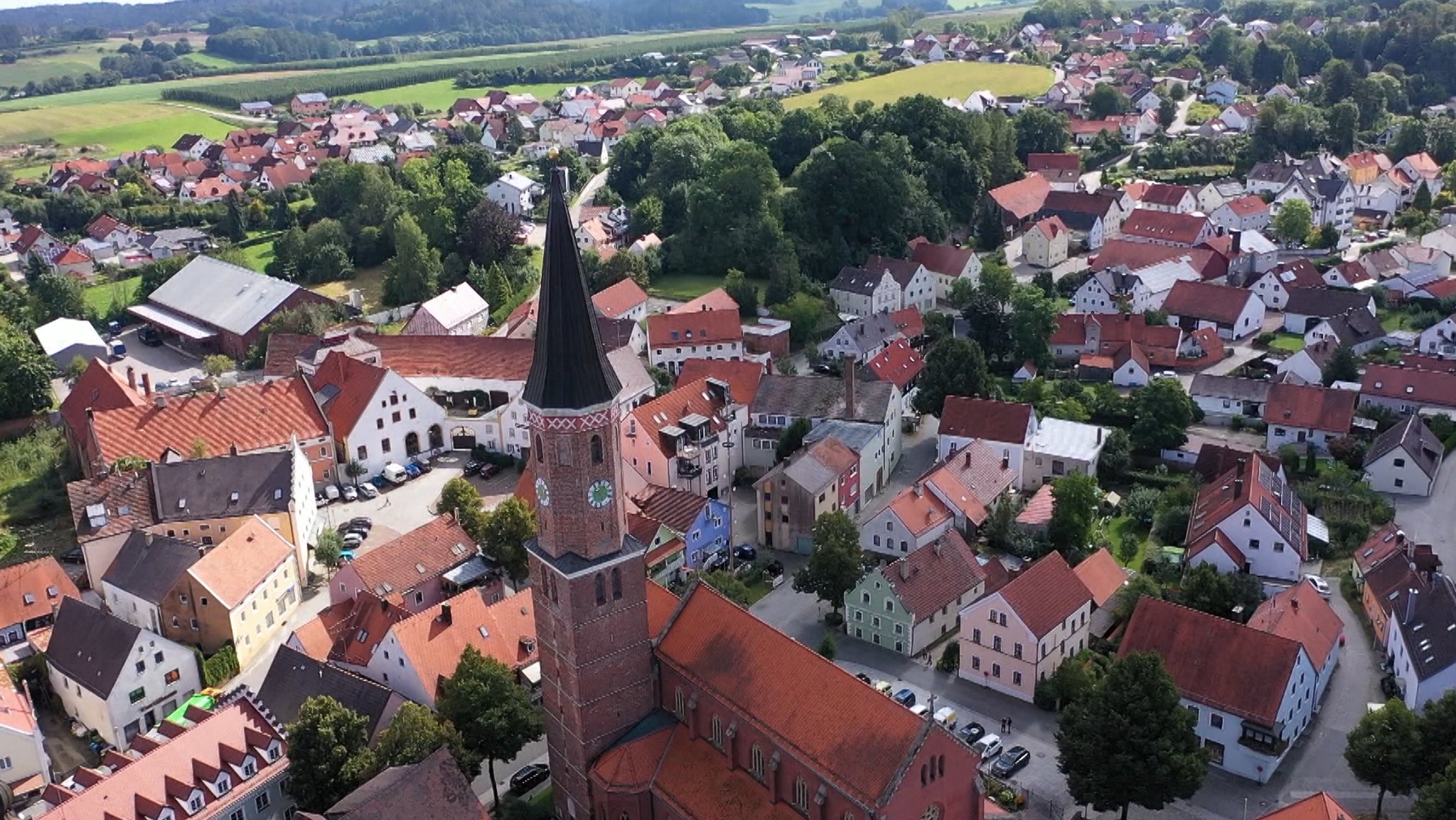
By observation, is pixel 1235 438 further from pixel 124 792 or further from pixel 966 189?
pixel 124 792

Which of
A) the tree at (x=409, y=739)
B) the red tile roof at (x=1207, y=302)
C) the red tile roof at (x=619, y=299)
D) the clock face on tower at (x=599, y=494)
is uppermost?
the clock face on tower at (x=599, y=494)

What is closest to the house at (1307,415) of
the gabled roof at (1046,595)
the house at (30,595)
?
the gabled roof at (1046,595)

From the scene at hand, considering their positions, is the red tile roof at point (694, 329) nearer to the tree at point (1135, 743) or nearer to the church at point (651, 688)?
the church at point (651, 688)

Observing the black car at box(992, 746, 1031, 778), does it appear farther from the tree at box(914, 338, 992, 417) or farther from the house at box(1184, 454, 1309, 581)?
the tree at box(914, 338, 992, 417)

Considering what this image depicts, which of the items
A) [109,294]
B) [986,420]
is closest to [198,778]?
[986,420]

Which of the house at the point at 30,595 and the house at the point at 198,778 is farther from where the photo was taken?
the house at the point at 30,595

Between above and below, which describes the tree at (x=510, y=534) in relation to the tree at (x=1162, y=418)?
above

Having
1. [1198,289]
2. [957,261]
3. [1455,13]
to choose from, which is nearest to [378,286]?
[957,261]

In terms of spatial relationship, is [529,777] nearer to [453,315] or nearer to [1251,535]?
[1251,535]
